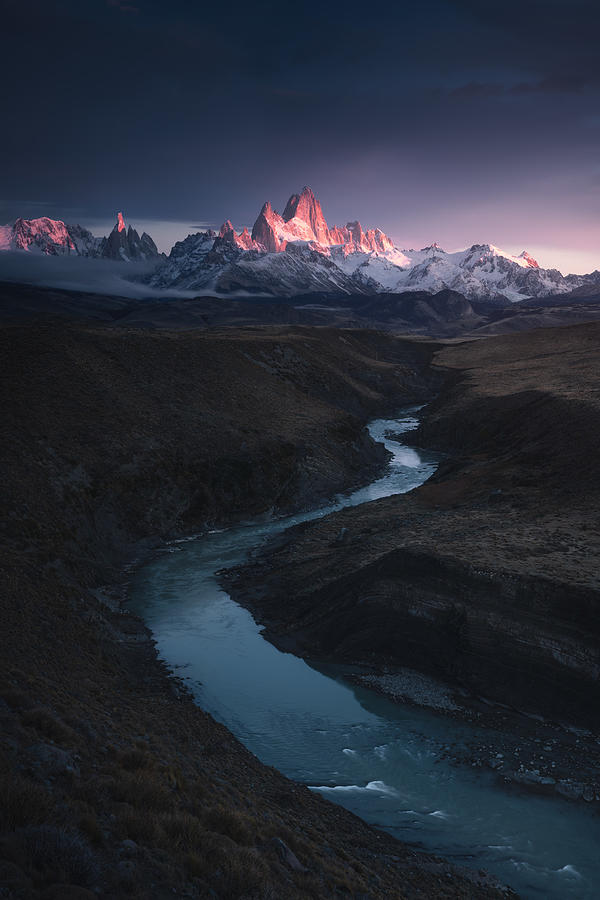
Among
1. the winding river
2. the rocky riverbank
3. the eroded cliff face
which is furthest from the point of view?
the eroded cliff face

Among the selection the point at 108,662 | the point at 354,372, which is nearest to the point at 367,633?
the point at 108,662

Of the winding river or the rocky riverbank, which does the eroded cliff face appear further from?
the winding river

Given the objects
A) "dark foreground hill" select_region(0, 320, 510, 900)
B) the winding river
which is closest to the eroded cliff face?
the winding river

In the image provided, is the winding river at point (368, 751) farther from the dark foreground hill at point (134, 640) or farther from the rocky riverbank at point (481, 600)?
the dark foreground hill at point (134, 640)

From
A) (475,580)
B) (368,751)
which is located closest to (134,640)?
(368,751)

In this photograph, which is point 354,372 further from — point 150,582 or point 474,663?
point 474,663

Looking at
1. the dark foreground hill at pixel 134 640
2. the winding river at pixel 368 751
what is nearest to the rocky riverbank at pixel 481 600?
the winding river at pixel 368 751
